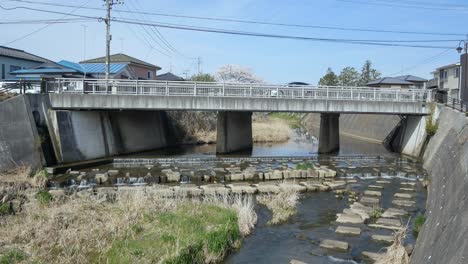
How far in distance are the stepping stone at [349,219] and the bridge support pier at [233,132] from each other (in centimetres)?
1760

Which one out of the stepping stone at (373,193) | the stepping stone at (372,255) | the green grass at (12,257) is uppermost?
the green grass at (12,257)

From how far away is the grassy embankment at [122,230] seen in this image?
29.0ft

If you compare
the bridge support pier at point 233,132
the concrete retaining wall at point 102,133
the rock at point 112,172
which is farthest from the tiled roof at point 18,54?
the rock at point 112,172

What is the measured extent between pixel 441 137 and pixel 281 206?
1482cm

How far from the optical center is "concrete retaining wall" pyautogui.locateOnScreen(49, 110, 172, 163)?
24.3 meters

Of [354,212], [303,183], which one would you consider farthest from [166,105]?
[354,212]

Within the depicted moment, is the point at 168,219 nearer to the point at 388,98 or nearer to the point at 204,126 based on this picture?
the point at 388,98

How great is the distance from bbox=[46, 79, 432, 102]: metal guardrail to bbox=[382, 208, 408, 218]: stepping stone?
14108mm

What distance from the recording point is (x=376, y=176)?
2262cm

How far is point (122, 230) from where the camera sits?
1017cm

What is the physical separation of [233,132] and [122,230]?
73.2 feet

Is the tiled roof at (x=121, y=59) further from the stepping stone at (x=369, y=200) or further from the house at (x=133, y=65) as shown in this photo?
the stepping stone at (x=369, y=200)

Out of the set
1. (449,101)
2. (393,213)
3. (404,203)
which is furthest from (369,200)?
A: (449,101)

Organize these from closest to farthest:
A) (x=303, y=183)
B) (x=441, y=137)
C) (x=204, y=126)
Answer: (x=303, y=183)
(x=441, y=137)
(x=204, y=126)
